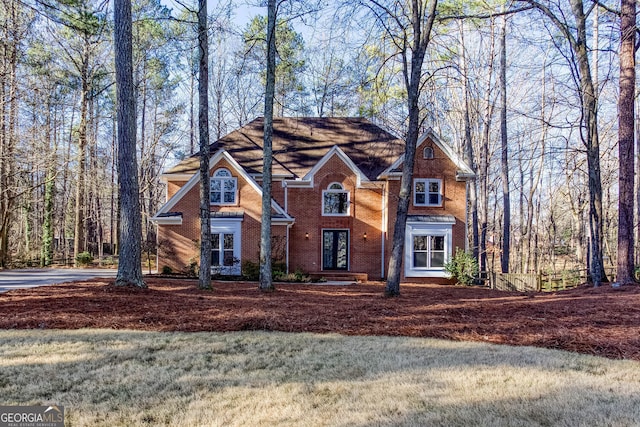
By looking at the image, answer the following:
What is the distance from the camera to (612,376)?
4113 millimetres

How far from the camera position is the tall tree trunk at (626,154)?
A: 35.2 feet

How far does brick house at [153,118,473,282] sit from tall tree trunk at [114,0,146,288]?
8.62m

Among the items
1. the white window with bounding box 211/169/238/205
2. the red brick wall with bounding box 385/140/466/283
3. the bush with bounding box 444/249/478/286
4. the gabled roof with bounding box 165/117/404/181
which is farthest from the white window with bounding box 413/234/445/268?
the white window with bounding box 211/169/238/205

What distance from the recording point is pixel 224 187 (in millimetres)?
19328

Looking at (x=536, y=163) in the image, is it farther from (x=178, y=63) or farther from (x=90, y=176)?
(x=90, y=176)

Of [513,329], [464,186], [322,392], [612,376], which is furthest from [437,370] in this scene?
[464,186]

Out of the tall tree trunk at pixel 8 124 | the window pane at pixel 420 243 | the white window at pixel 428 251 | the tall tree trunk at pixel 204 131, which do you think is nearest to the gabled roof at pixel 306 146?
the window pane at pixel 420 243

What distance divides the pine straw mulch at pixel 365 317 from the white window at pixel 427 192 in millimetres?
10427

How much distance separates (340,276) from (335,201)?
11.8 feet

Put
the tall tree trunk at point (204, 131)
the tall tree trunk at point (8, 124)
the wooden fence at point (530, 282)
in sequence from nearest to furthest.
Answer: the tall tree trunk at point (204, 131) < the wooden fence at point (530, 282) < the tall tree trunk at point (8, 124)

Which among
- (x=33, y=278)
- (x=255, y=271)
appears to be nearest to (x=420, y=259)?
(x=255, y=271)

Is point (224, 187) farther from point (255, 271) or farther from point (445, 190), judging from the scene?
point (445, 190)

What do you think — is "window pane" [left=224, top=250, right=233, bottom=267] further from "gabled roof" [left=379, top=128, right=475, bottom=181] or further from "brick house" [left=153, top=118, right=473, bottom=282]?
"gabled roof" [left=379, top=128, right=475, bottom=181]

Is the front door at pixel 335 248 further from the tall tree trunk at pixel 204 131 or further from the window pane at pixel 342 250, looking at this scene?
the tall tree trunk at pixel 204 131
